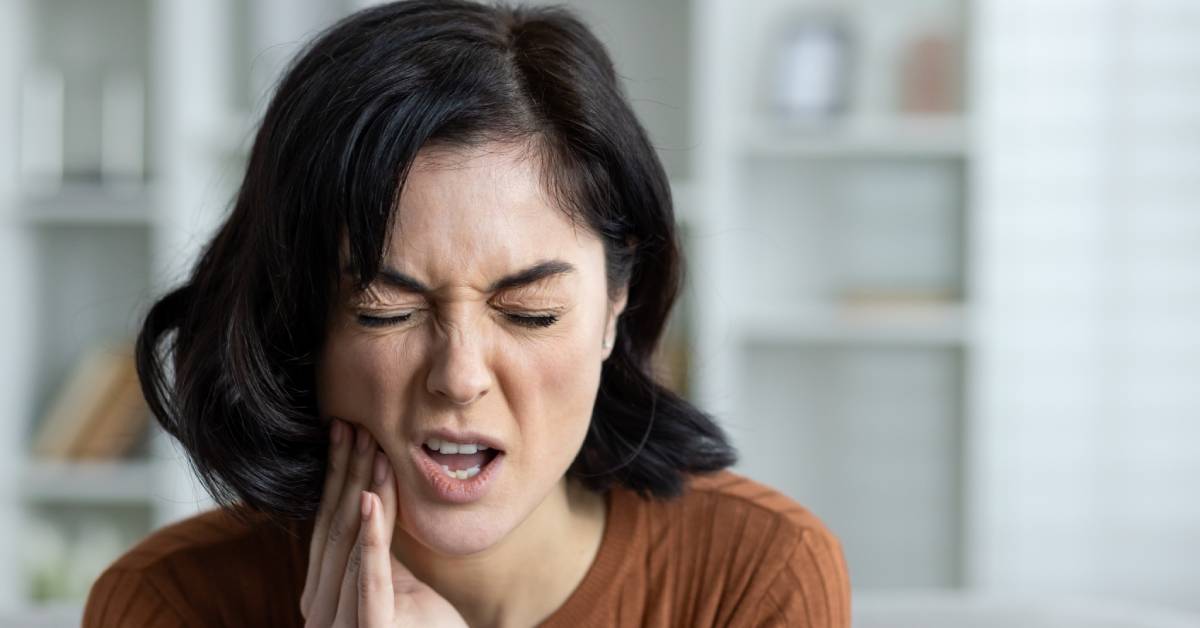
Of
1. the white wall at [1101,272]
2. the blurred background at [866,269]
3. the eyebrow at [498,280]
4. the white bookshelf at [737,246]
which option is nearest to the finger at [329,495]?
the eyebrow at [498,280]

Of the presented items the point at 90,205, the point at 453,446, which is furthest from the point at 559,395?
the point at 90,205

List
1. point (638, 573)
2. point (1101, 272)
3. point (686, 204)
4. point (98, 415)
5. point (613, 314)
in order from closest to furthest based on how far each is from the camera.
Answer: point (613, 314), point (638, 573), point (686, 204), point (98, 415), point (1101, 272)

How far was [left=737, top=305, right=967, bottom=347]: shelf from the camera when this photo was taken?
10.3ft

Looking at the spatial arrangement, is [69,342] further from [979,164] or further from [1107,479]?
[1107,479]

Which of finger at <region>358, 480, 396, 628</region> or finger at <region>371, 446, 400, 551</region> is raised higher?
finger at <region>371, 446, 400, 551</region>

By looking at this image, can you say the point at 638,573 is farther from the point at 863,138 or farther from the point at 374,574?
the point at 863,138

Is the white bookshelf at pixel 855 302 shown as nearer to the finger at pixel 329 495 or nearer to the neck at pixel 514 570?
the neck at pixel 514 570

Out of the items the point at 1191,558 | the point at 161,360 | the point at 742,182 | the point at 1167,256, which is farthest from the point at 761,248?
the point at 161,360

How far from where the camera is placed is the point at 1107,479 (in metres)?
3.39

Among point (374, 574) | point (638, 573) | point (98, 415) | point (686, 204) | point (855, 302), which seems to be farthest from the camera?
point (855, 302)

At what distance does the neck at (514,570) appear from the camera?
1.39m

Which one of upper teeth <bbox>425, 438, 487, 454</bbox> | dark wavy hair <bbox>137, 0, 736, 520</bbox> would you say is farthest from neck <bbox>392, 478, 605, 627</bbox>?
upper teeth <bbox>425, 438, 487, 454</bbox>

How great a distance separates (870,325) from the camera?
3148 mm

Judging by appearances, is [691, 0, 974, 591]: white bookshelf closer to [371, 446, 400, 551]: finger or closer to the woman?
the woman
